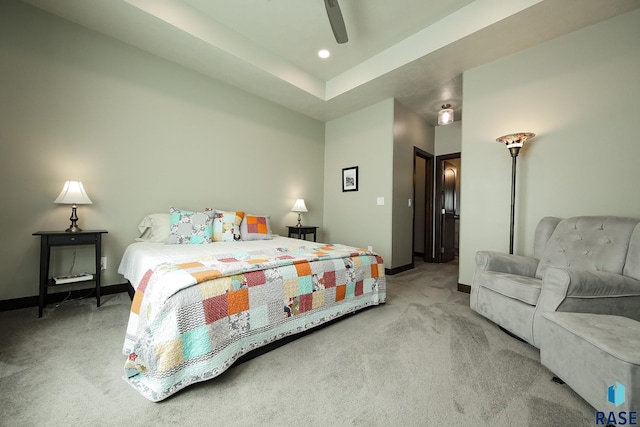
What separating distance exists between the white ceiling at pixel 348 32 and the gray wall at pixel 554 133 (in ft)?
0.68

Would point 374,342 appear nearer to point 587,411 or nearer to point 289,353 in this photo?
point 289,353

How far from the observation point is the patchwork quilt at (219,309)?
1254mm

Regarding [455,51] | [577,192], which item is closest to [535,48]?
[455,51]

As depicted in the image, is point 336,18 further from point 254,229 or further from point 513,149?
point 254,229

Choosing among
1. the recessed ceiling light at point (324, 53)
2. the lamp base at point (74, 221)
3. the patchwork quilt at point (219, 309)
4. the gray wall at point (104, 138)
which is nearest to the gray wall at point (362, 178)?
the recessed ceiling light at point (324, 53)

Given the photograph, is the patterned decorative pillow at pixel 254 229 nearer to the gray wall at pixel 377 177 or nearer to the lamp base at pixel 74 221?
the lamp base at pixel 74 221

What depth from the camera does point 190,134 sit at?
10.7 ft

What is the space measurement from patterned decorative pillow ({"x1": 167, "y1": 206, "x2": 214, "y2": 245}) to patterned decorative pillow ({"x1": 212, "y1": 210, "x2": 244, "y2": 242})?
10 centimetres

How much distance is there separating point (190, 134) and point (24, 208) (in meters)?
1.71

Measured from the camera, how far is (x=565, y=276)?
1551 millimetres

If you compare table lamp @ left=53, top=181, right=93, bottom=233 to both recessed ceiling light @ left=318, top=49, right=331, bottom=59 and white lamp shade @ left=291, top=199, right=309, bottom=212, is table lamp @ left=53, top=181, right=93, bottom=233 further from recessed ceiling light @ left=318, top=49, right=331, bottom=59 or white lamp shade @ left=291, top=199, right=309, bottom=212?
recessed ceiling light @ left=318, top=49, right=331, bottom=59

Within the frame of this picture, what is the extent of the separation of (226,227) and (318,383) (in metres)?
2.09

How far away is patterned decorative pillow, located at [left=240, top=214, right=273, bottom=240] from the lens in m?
3.10

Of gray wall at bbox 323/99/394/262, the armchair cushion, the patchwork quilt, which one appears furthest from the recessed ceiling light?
the armchair cushion
